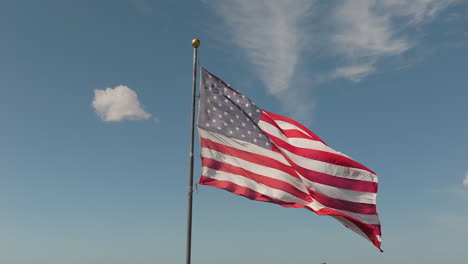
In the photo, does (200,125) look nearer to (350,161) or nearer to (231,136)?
(231,136)

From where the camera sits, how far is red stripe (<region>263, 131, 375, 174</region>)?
859 inches

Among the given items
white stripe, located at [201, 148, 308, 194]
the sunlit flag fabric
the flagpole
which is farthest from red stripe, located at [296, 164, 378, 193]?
the flagpole

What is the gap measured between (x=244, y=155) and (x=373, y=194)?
593 centimetres

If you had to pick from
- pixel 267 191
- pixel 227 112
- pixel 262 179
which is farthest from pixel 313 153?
pixel 227 112

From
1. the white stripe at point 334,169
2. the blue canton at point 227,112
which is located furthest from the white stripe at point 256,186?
the blue canton at point 227,112

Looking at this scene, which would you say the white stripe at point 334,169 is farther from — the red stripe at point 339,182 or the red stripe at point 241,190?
the red stripe at point 241,190

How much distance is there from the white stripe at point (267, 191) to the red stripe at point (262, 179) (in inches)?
5.5

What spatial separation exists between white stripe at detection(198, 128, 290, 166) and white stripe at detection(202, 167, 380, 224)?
1.42 m

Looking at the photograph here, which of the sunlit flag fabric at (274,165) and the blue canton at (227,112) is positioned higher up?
the blue canton at (227,112)

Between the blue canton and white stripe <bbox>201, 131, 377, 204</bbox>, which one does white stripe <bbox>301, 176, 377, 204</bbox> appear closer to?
white stripe <bbox>201, 131, 377, 204</bbox>

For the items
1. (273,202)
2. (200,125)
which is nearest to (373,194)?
(273,202)

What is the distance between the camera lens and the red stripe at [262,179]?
20.5 metres

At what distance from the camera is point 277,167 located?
21594mm

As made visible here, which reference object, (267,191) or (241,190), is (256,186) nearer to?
(267,191)
